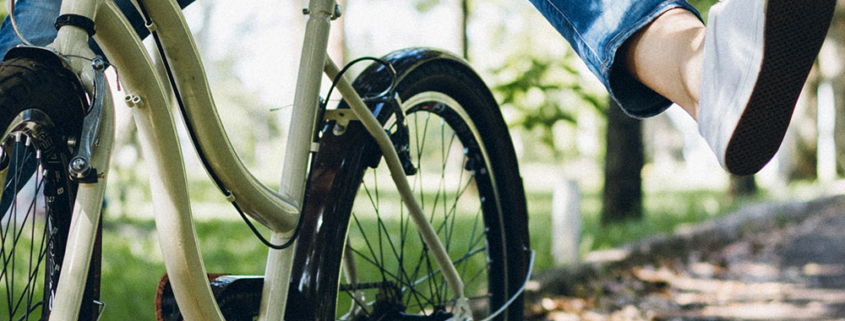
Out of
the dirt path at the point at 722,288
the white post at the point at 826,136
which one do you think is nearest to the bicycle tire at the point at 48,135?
the dirt path at the point at 722,288

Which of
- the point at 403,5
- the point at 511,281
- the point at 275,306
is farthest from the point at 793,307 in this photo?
the point at 403,5

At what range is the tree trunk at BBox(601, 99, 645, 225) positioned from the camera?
6551mm

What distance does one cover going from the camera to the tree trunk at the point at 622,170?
655cm

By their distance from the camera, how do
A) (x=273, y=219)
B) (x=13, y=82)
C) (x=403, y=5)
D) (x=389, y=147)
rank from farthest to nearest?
(x=403, y=5), (x=389, y=147), (x=273, y=219), (x=13, y=82)

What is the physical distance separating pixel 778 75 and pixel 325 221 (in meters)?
0.83

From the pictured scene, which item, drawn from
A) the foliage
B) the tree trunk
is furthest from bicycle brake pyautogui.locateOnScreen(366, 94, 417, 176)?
the tree trunk

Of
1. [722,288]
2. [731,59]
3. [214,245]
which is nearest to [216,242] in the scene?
[214,245]

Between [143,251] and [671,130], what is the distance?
3344cm

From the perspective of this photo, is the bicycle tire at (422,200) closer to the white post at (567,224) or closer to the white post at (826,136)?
the white post at (567,224)

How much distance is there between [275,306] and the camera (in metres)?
1.30

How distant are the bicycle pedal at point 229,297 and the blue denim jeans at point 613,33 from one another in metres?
0.69

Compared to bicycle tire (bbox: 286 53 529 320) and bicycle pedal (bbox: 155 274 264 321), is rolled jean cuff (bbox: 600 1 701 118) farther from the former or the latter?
bicycle pedal (bbox: 155 274 264 321)

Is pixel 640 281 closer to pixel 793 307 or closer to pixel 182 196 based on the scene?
pixel 793 307

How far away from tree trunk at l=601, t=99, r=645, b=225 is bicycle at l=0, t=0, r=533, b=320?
4.62m
